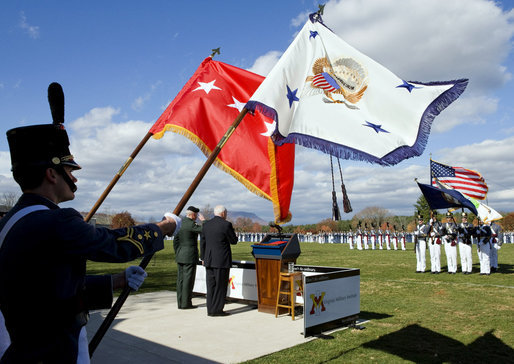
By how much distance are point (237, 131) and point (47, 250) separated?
5.20 m

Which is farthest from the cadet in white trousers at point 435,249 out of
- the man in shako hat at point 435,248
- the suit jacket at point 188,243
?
the suit jacket at point 188,243

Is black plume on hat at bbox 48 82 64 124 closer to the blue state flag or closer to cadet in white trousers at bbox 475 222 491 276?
the blue state flag

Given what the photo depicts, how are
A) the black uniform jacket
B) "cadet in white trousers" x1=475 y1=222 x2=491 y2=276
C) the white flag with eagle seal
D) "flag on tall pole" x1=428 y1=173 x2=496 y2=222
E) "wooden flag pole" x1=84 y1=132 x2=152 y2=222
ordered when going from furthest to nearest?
"cadet in white trousers" x1=475 y1=222 x2=491 y2=276 → "flag on tall pole" x1=428 y1=173 x2=496 y2=222 → the white flag with eagle seal → "wooden flag pole" x1=84 y1=132 x2=152 y2=222 → the black uniform jacket

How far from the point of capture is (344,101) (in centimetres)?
519

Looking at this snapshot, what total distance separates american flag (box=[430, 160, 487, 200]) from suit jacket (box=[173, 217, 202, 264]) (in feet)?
30.5

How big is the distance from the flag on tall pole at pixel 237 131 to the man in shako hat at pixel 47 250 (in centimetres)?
406

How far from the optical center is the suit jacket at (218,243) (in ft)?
26.2

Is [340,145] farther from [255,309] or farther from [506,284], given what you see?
[506,284]

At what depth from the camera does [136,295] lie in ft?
33.4

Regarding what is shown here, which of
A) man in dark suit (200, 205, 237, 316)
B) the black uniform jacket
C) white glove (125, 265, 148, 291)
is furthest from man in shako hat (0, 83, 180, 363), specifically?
man in dark suit (200, 205, 237, 316)

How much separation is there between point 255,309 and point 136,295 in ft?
11.7

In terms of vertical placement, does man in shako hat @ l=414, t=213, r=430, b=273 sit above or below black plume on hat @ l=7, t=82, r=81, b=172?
below

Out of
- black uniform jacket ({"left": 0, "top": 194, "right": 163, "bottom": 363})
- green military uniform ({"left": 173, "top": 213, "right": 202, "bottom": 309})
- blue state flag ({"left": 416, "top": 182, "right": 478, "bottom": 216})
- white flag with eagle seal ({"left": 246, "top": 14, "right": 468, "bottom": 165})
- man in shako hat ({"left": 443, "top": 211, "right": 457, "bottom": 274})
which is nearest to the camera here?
black uniform jacket ({"left": 0, "top": 194, "right": 163, "bottom": 363})

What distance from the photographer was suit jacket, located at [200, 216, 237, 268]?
797 centimetres
